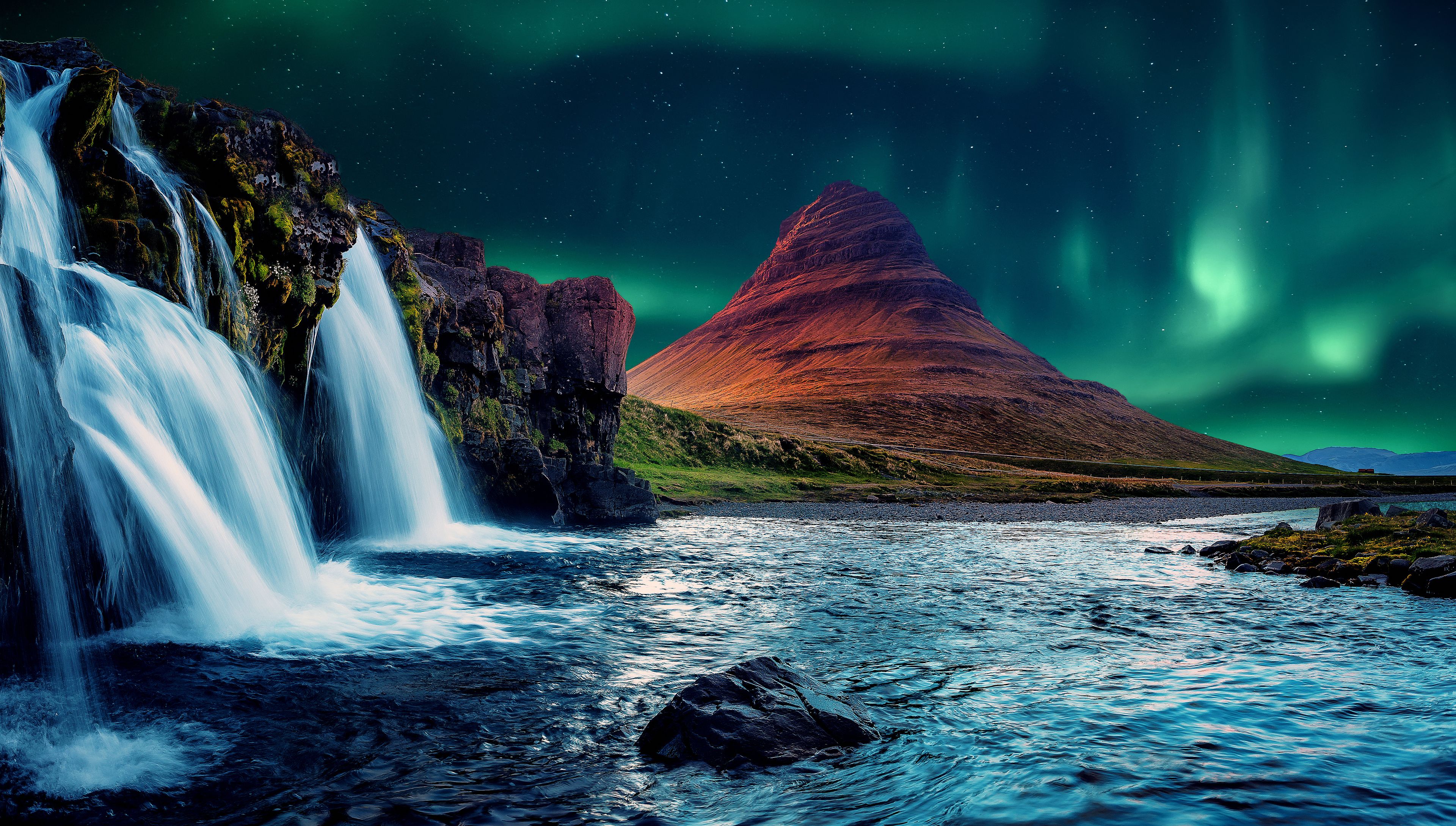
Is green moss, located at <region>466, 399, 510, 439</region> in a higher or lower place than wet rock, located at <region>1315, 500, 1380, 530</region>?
higher

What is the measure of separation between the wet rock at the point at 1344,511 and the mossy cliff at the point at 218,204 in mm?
41415

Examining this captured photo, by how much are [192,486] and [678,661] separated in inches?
395

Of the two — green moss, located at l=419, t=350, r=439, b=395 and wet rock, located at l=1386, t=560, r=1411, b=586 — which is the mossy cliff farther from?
wet rock, located at l=1386, t=560, r=1411, b=586

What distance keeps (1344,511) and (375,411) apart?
43479mm

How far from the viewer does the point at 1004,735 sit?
26.8 ft

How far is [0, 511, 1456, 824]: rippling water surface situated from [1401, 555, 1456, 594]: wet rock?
1.32 meters

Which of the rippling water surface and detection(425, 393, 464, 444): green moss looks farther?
detection(425, 393, 464, 444): green moss

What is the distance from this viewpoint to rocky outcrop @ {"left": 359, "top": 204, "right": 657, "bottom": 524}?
108 feet

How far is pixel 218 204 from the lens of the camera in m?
18.4

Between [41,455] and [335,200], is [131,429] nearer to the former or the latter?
[41,455]

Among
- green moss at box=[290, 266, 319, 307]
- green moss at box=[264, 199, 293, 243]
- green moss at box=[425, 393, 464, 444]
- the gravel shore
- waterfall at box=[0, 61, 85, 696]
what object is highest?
green moss at box=[264, 199, 293, 243]

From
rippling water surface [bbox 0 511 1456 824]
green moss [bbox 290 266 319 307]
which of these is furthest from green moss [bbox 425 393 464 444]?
rippling water surface [bbox 0 511 1456 824]

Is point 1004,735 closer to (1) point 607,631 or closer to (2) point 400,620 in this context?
(1) point 607,631

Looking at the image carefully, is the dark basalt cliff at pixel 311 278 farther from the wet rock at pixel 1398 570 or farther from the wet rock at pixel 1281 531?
the wet rock at pixel 1398 570
